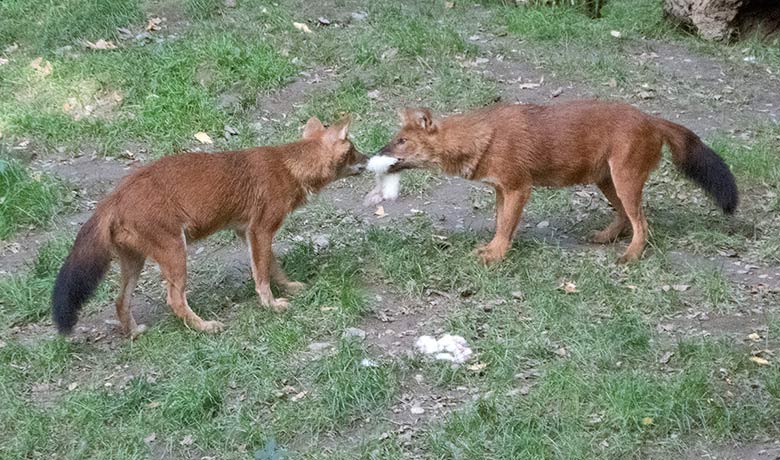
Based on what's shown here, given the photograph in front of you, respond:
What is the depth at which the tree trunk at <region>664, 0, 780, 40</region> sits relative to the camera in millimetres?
11117

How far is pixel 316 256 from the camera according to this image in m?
7.46

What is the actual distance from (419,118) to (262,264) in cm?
149

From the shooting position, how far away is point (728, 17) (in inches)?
438

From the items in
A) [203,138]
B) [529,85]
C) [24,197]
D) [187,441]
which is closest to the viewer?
[187,441]

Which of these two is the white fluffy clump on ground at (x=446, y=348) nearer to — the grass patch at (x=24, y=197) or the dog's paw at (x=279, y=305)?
the dog's paw at (x=279, y=305)

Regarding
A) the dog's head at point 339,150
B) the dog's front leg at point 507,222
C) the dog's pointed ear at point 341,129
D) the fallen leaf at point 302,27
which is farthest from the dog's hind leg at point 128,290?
the fallen leaf at point 302,27

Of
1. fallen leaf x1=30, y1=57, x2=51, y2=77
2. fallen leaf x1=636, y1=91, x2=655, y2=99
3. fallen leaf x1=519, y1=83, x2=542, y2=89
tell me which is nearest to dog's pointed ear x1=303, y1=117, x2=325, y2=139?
fallen leaf x1=519, y1=83, x2=542, y2=89

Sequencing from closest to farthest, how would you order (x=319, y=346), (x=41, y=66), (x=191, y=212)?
(x=319, y=346) < (x=191, y=212) < (x=41, y=66)

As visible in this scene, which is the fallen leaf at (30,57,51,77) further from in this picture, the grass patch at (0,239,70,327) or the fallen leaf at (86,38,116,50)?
the grass patch at (0,239,70,327)

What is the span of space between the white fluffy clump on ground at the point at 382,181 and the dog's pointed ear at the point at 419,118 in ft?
0.92

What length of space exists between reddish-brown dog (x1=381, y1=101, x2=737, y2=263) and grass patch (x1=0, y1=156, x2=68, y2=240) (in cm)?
281

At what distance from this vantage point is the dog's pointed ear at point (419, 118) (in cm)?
721

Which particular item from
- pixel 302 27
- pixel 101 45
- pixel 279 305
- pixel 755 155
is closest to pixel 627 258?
pixel 755 155

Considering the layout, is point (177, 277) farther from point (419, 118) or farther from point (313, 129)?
point (419, 118)
